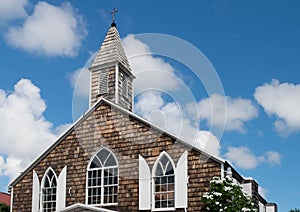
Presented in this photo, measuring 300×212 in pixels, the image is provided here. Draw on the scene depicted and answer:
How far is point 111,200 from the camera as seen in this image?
71.8 ft

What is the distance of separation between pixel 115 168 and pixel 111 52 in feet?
23.5

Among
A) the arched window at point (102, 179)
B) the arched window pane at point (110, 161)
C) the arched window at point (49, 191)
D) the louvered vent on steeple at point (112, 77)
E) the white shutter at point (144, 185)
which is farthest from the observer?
the louvered vent on steeple at point (112, 77)

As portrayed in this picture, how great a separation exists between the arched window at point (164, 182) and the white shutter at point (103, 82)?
609cm

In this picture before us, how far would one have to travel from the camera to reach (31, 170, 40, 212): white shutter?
2355cm

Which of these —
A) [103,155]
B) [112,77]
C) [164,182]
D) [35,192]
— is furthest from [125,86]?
[164,182]

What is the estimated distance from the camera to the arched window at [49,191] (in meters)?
23.3

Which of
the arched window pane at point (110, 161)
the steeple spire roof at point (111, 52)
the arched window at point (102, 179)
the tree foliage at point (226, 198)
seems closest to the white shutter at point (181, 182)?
the tree foliage at point (226, 198)

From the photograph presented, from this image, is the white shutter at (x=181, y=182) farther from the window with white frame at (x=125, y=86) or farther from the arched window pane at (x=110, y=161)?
the window with white frame at (x=125, y=86)

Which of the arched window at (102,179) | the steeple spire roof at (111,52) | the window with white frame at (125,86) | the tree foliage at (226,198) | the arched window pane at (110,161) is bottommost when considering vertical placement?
the tree foliage at (226,198)

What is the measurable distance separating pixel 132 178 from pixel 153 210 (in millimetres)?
1712

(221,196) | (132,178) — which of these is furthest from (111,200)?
(221,196)

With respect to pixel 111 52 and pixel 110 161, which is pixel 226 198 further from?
pixel 111 52

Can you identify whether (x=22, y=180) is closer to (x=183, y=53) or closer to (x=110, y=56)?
(x=110, y=56)

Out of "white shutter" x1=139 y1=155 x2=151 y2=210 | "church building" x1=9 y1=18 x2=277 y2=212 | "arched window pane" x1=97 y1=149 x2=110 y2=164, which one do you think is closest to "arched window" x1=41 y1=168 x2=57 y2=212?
"church building" x1=9 y1=18 x2=277 y2=212
